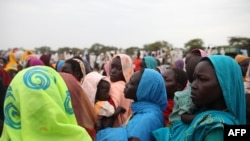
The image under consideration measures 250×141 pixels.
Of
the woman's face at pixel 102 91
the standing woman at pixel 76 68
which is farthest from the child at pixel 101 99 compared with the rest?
the standing woman at pixel 76 68

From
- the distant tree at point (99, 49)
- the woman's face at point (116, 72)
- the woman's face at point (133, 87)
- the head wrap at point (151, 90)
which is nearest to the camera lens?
the head wrap at point (151, 90)

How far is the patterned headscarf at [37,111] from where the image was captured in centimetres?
165

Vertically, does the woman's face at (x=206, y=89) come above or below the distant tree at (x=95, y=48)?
above

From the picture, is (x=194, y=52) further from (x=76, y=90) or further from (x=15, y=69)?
(x=15, y=69)

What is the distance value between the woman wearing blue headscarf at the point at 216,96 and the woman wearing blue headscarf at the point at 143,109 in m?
0.46

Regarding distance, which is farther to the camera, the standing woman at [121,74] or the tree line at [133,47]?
the tree line at [133,47]

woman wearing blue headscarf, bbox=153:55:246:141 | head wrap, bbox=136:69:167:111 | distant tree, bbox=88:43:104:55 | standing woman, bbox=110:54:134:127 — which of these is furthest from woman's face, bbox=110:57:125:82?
distant tree, bbox=88:43:104:55

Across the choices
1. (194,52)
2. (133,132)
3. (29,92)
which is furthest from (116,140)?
(194,52)

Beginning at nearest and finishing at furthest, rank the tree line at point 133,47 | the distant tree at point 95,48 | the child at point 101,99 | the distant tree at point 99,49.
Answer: the child at point 101,99, the tree line at point 133,47, the distant tree at point 99,49, the distant tree at point 95,48

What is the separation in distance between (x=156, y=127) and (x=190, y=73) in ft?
3.52

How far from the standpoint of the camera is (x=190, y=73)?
3.58 m

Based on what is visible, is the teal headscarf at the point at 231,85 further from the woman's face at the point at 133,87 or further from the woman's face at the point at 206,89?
the woman's face at the point at 133,87

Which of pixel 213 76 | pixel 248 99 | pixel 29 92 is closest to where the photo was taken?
pixel 29 92

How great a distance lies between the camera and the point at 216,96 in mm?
2131
